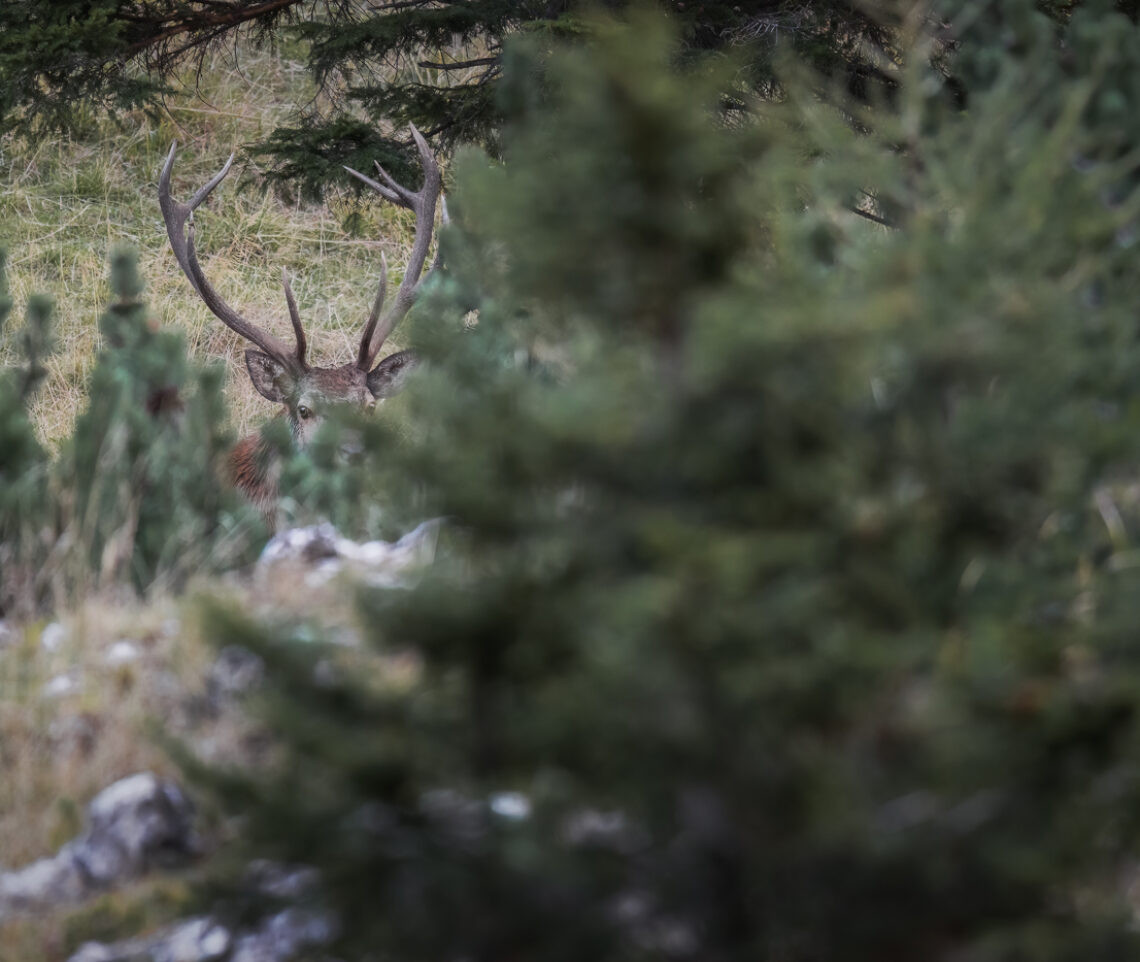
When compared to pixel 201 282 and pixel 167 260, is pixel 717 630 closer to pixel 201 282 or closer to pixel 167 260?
pixel 201 282

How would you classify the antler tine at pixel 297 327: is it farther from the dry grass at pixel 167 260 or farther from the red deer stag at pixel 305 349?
the dry grass at pixel 167 260

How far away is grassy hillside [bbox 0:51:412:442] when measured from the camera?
388 inches

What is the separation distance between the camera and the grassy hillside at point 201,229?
9.84 m

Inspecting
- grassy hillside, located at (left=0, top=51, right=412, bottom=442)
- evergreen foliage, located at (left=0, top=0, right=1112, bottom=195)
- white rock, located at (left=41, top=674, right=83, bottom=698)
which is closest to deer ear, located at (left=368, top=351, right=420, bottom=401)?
evergreen foliage, located at (left=0, top=0, right=1112, bottom=195)

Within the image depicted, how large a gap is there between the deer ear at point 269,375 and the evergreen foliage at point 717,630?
17.2 feet

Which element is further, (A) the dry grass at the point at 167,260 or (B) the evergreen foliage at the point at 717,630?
(A) the dry grass at the point at 167,260

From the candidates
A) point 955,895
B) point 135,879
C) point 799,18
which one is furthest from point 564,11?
point 955,895

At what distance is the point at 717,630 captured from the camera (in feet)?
4.85

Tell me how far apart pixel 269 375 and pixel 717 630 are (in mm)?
5986

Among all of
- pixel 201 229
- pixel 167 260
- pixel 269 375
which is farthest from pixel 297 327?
pixel 201 229

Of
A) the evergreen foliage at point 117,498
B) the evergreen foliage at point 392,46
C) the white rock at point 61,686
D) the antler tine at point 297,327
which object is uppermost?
the evergreen foliage at point 392,46

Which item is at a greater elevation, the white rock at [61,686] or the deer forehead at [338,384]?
the deer forehead at [338,384]

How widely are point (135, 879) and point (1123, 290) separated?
2.38 metres

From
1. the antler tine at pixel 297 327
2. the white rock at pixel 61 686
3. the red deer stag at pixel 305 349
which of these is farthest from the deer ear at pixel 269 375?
the white rock at pixel 61 686
